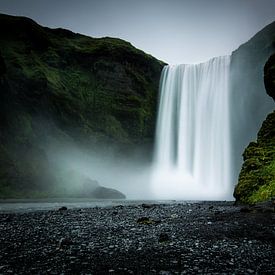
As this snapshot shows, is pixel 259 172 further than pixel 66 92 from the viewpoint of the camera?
No

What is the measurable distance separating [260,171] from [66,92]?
5851 centimetres

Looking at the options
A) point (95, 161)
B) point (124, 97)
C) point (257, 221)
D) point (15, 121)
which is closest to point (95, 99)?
point (124, 97)

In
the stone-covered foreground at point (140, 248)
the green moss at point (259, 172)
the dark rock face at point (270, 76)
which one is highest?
the dark rock face at point (270, 76)

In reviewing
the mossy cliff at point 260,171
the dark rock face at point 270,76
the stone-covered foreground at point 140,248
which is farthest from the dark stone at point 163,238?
the dark rock face at point 270,76

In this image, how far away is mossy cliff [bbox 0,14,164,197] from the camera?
63059 millimetres

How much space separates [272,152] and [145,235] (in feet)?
75.9

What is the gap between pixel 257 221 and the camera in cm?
1474

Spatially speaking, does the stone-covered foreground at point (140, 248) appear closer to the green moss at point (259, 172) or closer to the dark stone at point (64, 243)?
the dark stone at point (64, 243)

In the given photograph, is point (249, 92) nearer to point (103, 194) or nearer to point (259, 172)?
point (103, 194)

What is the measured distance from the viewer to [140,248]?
10.1 metres

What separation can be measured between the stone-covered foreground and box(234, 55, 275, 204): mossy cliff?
35.3ft

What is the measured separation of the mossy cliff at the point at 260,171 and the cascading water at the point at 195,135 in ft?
96.4

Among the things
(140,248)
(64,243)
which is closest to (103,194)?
(64,243)

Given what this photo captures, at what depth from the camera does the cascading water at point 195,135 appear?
67.8 m
